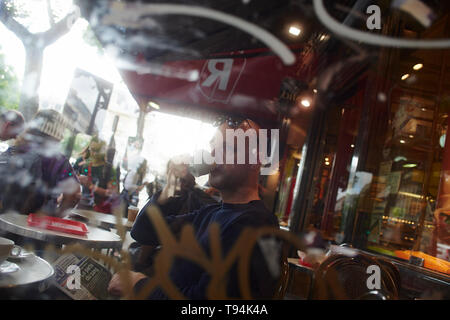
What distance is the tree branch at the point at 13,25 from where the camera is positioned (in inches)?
37.3

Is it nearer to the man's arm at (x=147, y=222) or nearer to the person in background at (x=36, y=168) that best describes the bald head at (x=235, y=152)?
the man's arm at (x=147, y=222)

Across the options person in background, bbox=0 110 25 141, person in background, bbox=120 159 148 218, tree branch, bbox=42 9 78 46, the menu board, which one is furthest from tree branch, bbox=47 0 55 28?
the menu board

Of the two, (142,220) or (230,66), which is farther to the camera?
(142,220)

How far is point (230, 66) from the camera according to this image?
1.04 meters

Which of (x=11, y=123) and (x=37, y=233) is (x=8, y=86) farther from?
(x=37, y=233)

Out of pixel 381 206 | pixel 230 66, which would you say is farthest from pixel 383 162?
pixel 230 66

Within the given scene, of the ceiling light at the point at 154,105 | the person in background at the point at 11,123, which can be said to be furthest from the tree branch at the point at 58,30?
the ceiling light at the point at 154,105

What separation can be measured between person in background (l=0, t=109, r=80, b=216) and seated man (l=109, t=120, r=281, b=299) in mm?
402

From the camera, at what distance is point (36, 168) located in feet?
4.04

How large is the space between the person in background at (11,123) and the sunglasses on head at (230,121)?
64 cm

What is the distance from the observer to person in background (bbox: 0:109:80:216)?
3.61 ft

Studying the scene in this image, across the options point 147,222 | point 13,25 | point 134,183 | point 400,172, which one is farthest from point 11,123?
point 400,172
